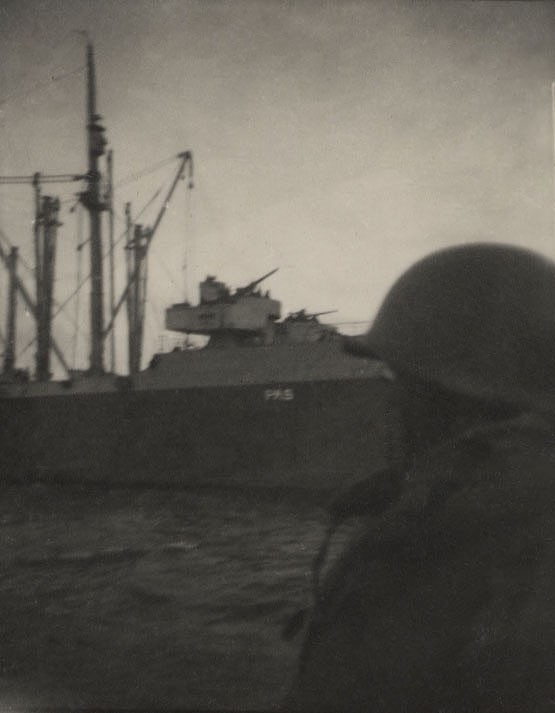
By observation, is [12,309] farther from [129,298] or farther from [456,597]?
[456,597]

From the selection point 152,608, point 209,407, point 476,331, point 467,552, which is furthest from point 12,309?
point 467,552

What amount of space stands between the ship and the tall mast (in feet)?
0.11

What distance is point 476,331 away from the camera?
3.47ft

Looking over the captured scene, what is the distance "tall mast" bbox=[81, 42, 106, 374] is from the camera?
58.3ft

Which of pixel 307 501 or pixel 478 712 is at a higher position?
pixel 478 712

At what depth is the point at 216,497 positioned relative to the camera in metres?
15.3

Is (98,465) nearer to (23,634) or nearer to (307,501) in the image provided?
(307,501)

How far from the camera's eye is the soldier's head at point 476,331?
1.02m

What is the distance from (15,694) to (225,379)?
11.9 metres

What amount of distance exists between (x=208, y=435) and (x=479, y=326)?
1504cm

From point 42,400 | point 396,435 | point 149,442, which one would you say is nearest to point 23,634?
point 396,435

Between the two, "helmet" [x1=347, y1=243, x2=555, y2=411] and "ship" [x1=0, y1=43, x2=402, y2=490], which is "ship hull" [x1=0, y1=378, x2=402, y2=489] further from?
"helmet" [x1=347, y1=243, x2=555, y2=411]

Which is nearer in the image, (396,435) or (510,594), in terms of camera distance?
(510,594)

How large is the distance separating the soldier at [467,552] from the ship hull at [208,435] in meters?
12.8
